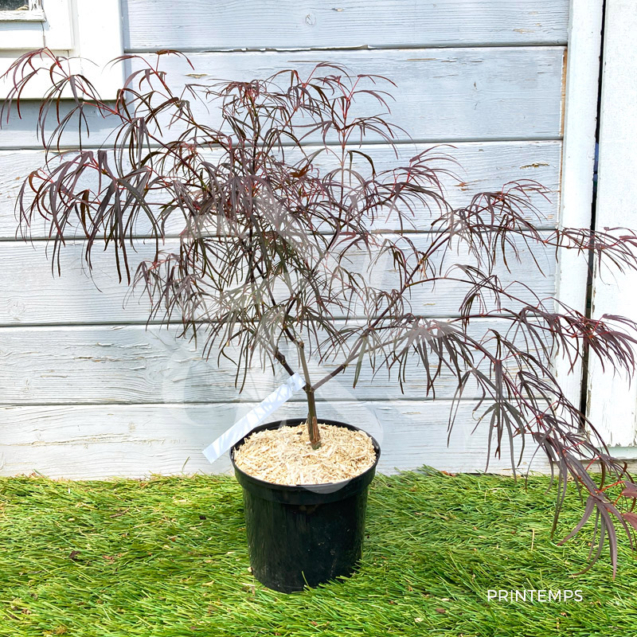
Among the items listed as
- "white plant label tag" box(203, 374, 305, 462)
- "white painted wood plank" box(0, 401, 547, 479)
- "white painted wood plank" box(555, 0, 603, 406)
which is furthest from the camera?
"white painted wood plank" box(0, 401, 547, 479)

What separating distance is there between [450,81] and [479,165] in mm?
231

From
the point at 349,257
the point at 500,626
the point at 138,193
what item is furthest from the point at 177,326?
the point at 500,626

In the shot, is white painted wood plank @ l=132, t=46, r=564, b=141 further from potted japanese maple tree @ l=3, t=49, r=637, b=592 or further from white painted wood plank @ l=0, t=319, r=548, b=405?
white painted wood plank @ l=0, t=319, r=548, b=405

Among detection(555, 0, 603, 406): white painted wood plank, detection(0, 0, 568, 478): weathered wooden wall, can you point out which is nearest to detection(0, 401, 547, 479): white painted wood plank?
detection(0, 0, 568, 478): weathered wooden wall

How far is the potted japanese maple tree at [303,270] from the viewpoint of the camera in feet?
2.96

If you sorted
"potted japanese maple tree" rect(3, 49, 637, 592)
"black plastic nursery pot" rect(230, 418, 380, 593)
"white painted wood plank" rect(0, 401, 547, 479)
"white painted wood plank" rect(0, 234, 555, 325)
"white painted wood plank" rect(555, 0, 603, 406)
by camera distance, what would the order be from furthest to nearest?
"white painted wood plank" rect(0, 401, 547, 479), "white painted wood plank" rect(0, 234, 555, 325), "white painted wood plank" rect(555, 0, 603, 406), "black plastic nursery pot" rect(230, 418, 380, 593), "potted japanese maple tree" rect(3, 49, 637, 592)

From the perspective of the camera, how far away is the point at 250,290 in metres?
1.05

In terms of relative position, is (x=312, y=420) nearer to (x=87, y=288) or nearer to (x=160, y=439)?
(x=160, y=439)

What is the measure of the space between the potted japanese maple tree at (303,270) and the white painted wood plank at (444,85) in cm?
4

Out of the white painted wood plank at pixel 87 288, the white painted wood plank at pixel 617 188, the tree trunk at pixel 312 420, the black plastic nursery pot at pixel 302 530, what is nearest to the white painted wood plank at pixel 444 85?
the white painted wood plank at pixel 617 188

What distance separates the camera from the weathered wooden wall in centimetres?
151

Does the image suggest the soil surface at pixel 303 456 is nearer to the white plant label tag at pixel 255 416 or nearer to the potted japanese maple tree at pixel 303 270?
the potted japanese maple tree at pixel 303 270

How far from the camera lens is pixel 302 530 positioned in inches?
48.4

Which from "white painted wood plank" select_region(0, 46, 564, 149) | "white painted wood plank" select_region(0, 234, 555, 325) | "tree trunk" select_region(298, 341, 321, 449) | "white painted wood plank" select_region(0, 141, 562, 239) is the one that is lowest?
"tree trunk" select_region(298, 341, 321, 449)
